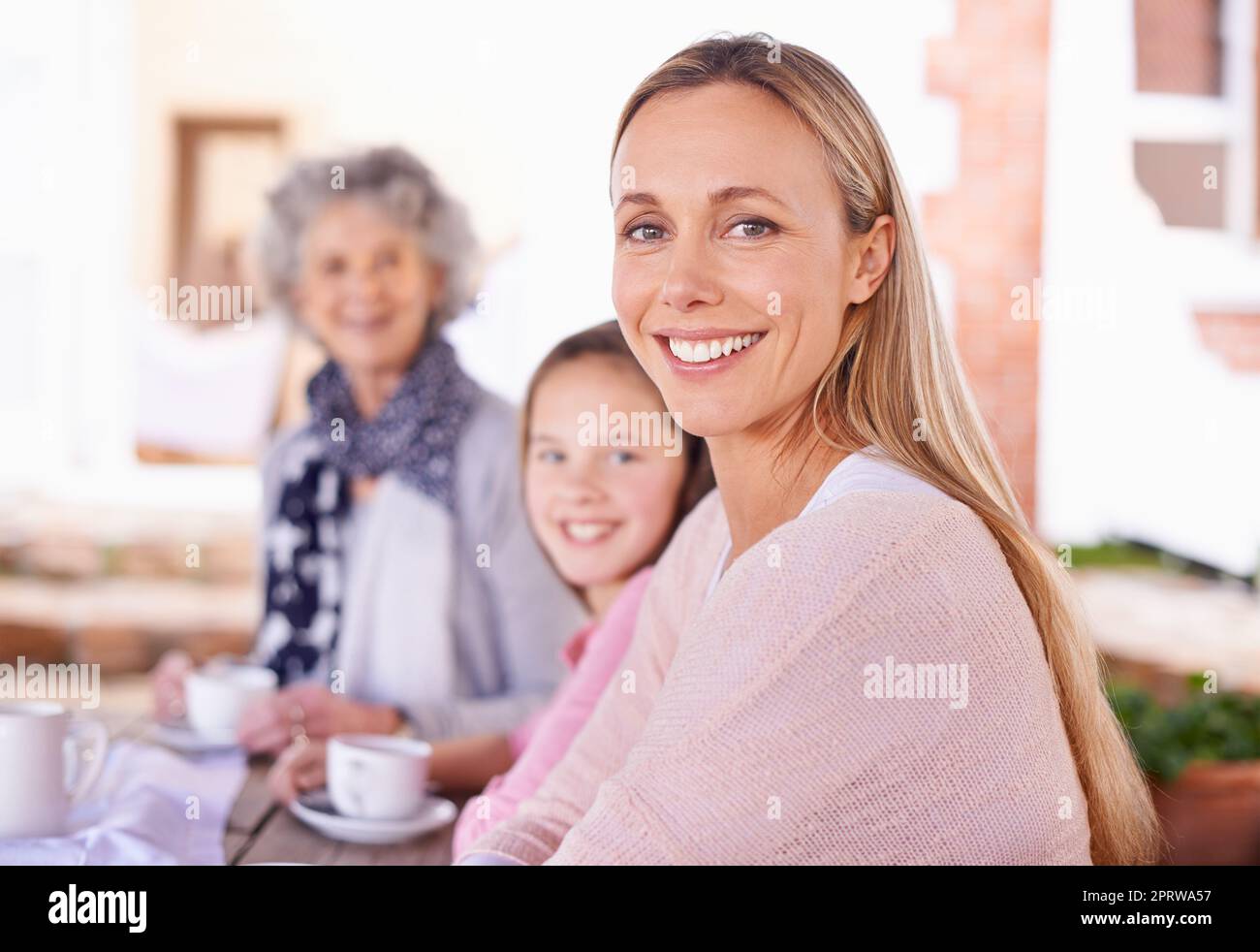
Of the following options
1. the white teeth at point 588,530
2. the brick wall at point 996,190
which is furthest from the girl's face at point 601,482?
the brick wall at point 996,190

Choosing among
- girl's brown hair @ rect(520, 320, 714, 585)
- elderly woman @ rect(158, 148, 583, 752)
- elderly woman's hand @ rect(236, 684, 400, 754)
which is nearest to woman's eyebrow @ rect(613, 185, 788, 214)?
girl's brown hair @ rect(520, 320, 714, 585)

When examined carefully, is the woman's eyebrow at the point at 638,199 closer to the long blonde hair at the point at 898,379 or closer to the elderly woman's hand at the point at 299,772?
the long blonde hair at the point at 898,379

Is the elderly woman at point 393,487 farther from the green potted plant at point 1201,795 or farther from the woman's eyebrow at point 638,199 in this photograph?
the green potted plant at point 1201,795

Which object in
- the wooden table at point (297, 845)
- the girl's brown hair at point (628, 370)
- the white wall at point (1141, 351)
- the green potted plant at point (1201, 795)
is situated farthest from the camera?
the white wall at point (1141, 351)

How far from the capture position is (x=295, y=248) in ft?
10.3

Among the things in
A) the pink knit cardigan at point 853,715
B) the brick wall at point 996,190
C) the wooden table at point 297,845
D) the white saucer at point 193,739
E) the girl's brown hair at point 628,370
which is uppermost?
the brick wall at point 996,190

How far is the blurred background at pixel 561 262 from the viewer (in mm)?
3875

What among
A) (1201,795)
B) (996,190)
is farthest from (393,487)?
(996,190)

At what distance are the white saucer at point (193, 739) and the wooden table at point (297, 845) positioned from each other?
255 mm

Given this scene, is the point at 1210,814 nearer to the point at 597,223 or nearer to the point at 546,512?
the point at 546,512

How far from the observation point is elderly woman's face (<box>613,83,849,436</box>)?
4.59ft

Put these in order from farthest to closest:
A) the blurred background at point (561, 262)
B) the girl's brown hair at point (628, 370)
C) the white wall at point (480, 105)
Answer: the white wall at point (480, 105) < the blurred background at point (561, 262) < the girl's brown hair at point (628, 370)

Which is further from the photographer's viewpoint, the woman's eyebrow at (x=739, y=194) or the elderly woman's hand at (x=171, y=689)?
the elderly woman's hand at (x=171, y=689)

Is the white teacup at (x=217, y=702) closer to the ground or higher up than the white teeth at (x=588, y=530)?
closer to the ground
